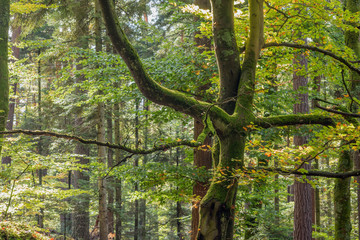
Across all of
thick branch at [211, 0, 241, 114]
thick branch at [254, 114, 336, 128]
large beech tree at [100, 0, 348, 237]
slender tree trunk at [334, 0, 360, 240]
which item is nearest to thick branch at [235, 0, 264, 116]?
large beech tree at [100, 0, 348, 237]

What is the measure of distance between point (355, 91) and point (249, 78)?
8.52 feet

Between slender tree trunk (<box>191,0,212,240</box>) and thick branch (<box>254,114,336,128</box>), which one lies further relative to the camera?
slender tree trunk (<box>191,0,212,240</box>)

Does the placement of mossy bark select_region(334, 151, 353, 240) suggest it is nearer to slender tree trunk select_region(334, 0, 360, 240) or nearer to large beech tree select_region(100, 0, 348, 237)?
slender tree trunk select_region(334, 0, 360, 240)

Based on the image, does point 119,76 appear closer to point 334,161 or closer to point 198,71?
point 198,71

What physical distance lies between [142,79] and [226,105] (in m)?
1.27

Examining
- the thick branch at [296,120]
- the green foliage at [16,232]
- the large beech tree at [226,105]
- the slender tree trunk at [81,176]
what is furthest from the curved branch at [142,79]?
the slender tree trunk at [81,176]

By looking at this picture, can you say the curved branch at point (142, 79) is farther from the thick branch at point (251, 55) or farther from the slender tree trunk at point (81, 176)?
the slender tree trunk at point (81, 176)

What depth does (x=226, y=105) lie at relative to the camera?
400cm

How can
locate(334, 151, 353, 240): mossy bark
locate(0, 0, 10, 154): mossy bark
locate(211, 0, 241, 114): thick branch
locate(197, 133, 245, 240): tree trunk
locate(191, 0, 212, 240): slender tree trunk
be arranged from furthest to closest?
1. locate(191, 0, 212, 240): slender tree trunk
2. locate(0, 0, 10, 154): mossy bark
3. locate(334, 151, 353, 240): mossy bark
4. locate(211, 0, 241, 114): thick branch
5. locate(197, 133, 245, 240): tree trunk

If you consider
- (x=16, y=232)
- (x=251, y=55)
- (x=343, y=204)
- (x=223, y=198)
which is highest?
(x=251, y=55)

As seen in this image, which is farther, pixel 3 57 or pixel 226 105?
pixel 3 57

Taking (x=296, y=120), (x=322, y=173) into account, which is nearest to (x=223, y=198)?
(x=322, y=173)

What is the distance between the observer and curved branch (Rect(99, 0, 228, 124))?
3.59 metres

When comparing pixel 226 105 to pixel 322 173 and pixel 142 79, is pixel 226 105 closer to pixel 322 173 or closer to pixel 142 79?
pixel 142 79
